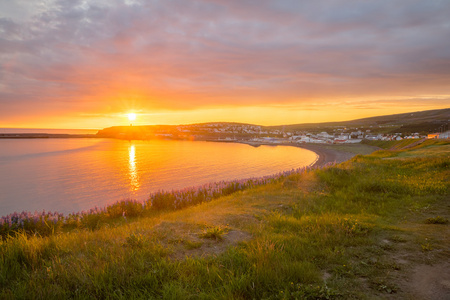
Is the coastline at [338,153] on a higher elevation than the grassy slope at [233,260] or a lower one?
lower

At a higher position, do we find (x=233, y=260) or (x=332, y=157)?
(x=233, y=260)

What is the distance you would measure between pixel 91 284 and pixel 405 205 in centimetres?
1062

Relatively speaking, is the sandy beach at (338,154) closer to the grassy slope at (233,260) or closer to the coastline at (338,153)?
the coastline at (338,153)

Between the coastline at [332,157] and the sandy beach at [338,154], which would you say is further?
the sandy beach at [338,154]

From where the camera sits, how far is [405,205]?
9000mm

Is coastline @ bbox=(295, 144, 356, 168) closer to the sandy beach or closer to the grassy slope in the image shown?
the sandy beach

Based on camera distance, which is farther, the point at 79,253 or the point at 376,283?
the point at 79,253

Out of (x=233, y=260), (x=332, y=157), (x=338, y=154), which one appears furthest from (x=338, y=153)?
(x=233, y=260)

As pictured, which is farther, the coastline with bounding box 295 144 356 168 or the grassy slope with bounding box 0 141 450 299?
the coastline with bounding box 295 144 356 168

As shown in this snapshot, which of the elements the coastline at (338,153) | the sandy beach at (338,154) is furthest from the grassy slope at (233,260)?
the sandy beach at (338,154)

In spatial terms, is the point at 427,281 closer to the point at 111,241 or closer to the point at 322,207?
the point at 322,207

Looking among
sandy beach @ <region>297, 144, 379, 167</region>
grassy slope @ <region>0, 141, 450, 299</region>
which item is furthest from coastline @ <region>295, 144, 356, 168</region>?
grassy slope @ <region>0, 141, 450, 299</region>

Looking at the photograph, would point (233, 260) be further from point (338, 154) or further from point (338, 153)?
point (338, 153)

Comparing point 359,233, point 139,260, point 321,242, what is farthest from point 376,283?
point 139,260
